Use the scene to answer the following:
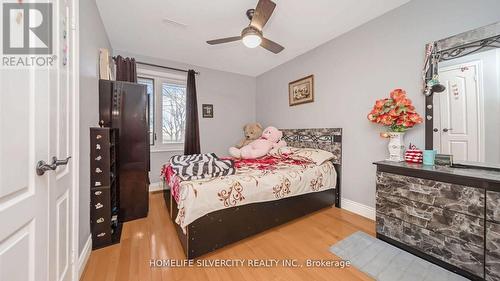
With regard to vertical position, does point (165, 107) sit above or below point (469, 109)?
above

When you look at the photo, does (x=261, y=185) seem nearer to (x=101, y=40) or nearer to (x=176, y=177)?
(x=176, y=177)

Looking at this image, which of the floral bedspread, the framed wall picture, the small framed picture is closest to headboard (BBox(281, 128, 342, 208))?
the floral bedspread

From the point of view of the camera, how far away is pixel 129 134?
2266 millimetres

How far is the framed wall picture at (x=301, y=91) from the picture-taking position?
3.13m

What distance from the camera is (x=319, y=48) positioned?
9.71 ft

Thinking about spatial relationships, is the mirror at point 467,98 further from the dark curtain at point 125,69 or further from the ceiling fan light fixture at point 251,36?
the dark curtain at point 125,69

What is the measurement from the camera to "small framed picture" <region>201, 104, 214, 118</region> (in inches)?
155

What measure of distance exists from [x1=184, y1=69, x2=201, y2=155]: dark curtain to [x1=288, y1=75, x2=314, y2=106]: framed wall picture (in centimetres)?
191

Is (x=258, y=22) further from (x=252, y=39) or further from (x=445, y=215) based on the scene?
(x=445, y=215)

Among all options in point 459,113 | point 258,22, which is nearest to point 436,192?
point 459,113

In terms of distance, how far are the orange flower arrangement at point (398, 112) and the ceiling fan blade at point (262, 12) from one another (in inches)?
60.7

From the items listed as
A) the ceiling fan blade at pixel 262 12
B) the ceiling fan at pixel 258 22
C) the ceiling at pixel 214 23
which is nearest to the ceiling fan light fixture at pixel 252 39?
the ceiling fan at pixel 258 22

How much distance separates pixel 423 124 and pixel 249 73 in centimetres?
339

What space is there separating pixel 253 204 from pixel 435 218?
1528 millimetres
